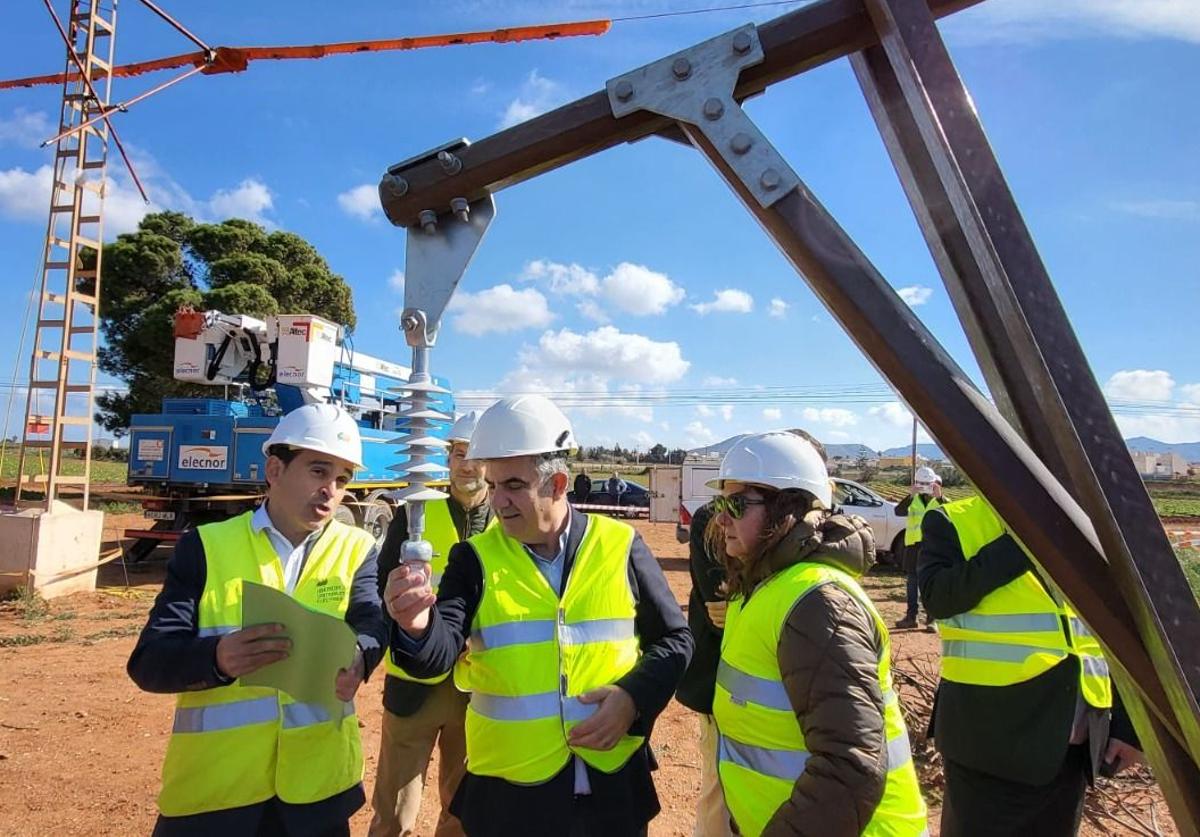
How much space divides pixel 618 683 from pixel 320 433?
3.74 ft

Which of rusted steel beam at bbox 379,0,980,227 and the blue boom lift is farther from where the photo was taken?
the blue boom lift

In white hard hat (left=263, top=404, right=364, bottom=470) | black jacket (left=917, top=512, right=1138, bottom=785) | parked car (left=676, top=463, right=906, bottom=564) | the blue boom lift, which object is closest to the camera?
white hard hat (left=263, top=404, right=364, bottom=470)

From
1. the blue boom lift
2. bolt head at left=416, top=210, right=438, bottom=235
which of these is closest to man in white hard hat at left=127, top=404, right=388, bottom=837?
bolt head at left=416, top=210, right=438, bottom=235

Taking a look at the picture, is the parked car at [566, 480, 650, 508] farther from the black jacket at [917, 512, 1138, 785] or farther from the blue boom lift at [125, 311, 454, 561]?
the black jacket at [917, 512, 1138, 785]

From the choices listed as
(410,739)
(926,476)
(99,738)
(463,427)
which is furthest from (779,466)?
(926,476)

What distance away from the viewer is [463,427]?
3973 mm

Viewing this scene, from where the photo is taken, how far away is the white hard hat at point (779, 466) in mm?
1929

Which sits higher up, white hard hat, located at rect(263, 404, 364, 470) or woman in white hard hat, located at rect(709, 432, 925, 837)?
white hard hat, located at rect(263, 404, 364, 470)

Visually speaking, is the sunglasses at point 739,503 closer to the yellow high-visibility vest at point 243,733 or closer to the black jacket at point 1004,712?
the yellow high-visibility vest at point 243,733

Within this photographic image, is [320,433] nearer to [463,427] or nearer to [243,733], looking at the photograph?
[243,733]

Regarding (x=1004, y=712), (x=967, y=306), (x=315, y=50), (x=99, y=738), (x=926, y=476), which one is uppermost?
(x=315, y=50)

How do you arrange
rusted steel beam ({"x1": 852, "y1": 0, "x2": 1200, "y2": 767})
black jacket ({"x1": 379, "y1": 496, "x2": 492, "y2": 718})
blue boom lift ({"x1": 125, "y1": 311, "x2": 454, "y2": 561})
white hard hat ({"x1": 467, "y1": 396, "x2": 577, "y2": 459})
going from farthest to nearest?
1. blue boom lift ({"x1": 125, "y1": 311, "x2": 454, "y2": 561})
2. black jacket ({"x1": 379, "y1": 496, "x2": 492, "y2": 718})
3. white hard hat ({"x1": 467, "y1": 396, "x2": 577, "y2": 459})
4. rusted steel beam ({"x1": 852, "y1": 0, "x2": 1200, "y2": 767})

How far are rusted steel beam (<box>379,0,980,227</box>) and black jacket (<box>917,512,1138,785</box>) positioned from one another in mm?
2041

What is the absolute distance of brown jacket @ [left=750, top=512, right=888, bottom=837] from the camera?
4.76 ft
